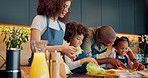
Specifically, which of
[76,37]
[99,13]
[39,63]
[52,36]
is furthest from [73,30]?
[99,13]

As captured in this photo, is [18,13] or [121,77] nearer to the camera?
[121,77]

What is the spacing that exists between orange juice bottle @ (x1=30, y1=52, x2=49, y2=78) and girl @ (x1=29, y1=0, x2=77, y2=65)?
0.52 meters

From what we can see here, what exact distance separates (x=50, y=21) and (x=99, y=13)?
122 inches

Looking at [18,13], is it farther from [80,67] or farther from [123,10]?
[123,10]

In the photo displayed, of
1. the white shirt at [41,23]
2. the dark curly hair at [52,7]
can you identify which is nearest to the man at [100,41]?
the white shirt at [41,23]

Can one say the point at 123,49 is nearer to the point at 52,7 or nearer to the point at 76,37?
the point at 76,37

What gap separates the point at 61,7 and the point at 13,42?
1.89 m

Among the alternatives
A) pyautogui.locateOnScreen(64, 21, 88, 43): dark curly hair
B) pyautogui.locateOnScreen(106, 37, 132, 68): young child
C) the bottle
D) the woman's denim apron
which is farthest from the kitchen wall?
the bottle

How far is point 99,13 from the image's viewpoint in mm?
4719

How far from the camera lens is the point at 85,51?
2.36 metres

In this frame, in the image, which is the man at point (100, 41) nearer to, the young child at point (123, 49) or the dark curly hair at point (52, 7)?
the young child at point (123, 49)

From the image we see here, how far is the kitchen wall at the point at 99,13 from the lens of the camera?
3453 millimetres

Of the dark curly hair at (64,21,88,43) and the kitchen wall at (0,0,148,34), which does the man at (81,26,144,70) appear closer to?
the dark curly hair at (64,21,88,43)

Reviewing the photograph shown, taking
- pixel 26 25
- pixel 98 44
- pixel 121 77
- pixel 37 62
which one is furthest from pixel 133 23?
pixel 37 62
